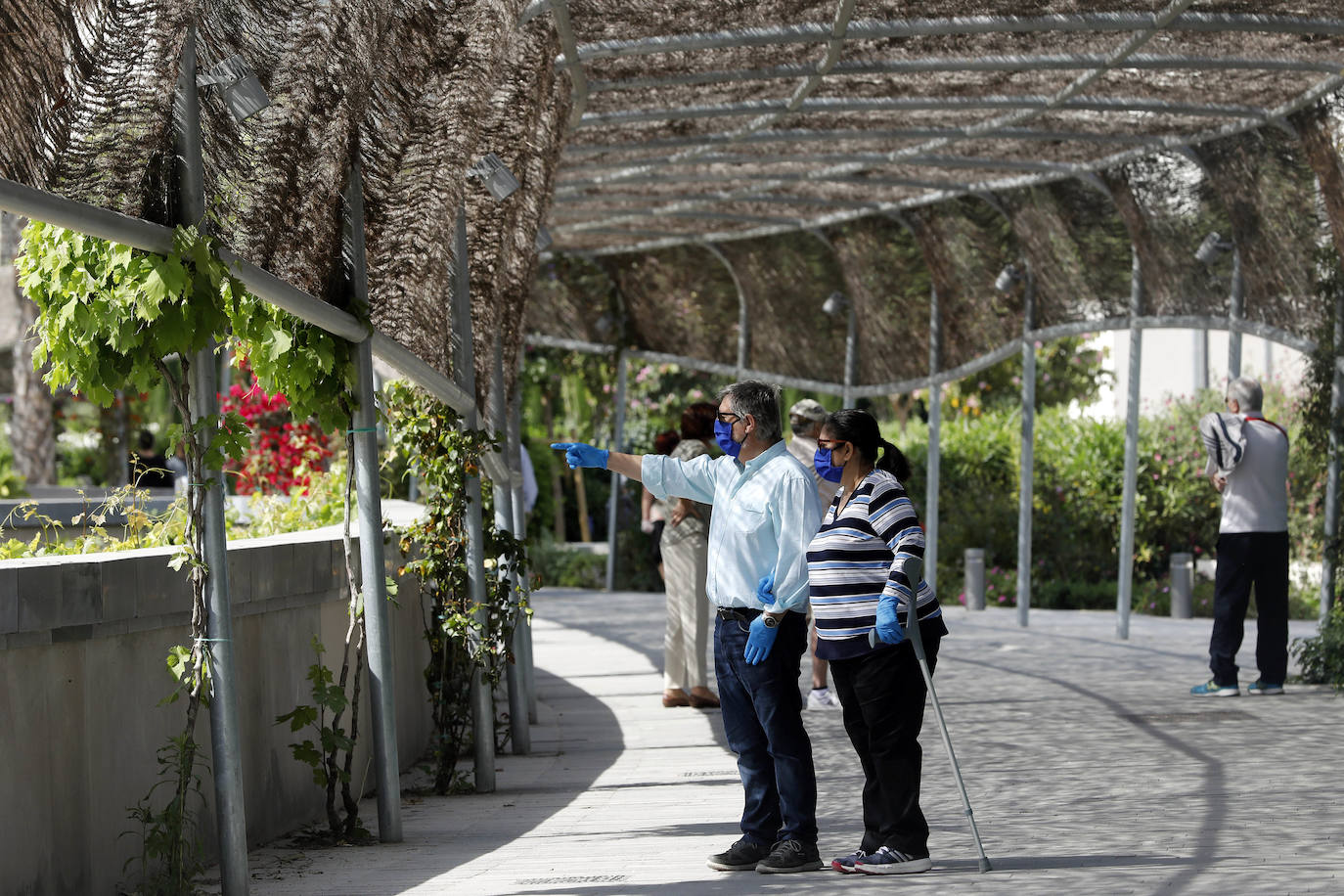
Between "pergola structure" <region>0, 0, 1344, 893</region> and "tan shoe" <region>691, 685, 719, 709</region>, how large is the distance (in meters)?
1.60

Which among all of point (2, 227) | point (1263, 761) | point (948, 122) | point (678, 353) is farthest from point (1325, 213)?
point (2, 227)

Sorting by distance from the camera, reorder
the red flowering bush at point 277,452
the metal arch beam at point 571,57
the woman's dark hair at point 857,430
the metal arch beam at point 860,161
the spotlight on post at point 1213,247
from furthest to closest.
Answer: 1. the red flowering bush at point 277,452
2. the metal arch beam at point 860,161
3. the spotlight on post at point 1213,247
4. the metal arch beam at point 571,57
5. the woman's dark hair at point 857,430

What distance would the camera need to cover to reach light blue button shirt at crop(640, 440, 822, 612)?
549cm

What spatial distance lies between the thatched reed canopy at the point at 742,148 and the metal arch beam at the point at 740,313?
11cm

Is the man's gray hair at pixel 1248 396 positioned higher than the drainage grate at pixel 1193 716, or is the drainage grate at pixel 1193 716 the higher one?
the man's gray hair at pixel 1248 396

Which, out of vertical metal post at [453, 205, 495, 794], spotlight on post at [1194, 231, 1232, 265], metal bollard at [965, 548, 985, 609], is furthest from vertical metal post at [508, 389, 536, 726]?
metal bollard at [965, 548, 985, 609]

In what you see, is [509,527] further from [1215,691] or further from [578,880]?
[1215,691]

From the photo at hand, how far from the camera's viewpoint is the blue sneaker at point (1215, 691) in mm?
9875

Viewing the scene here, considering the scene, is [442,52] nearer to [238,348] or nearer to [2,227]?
[238,348]

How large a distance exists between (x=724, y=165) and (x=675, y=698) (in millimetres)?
5064

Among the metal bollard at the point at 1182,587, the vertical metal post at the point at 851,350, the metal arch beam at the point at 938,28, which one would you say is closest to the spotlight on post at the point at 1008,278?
the vertical metal post at the point at 851,350

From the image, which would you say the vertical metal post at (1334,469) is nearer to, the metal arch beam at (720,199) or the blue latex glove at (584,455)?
the metal arch beam at (720,199)

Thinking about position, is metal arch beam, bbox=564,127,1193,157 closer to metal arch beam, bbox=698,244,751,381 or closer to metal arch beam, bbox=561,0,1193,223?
metal arch beam, bbox=561,0,1193,223

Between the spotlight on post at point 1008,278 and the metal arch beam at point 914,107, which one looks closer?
the metal arch beam at point 914,107
